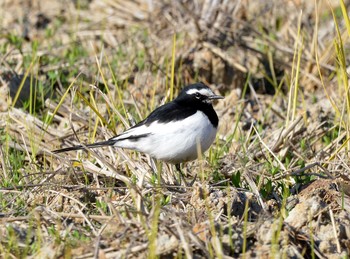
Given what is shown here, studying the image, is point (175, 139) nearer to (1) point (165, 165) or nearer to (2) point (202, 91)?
(1) point (165, 165)

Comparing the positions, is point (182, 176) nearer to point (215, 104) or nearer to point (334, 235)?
point (334, 235)

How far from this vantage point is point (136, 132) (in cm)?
587

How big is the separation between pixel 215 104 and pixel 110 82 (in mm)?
1062

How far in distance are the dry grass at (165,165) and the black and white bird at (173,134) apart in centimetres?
16

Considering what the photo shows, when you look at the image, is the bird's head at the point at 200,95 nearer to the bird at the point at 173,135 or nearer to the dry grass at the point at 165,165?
the bird at the point at 173,135

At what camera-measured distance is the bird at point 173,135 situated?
574cm

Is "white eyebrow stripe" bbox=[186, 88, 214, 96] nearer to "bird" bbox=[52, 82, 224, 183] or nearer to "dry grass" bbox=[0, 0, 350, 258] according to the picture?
"bird" bbox=[52, 82, 224, 183]

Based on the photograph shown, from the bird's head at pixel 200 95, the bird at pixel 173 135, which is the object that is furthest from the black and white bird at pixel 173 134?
the bird's head at pixel 200 95

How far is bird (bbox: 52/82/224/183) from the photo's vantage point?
5742 mm

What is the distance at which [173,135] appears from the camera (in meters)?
5.78

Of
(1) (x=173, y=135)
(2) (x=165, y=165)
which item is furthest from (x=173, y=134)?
(2) (x=165, y=165)

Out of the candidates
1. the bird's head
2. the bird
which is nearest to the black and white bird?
the bird

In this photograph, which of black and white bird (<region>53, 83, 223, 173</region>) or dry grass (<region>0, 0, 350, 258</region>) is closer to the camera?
dry grass (<region>0, 0, 350, 258</region>)

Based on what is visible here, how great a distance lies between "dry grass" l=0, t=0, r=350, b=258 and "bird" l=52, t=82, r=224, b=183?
0.16m
